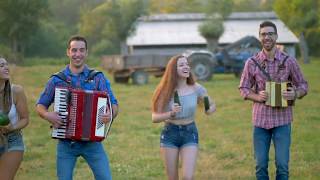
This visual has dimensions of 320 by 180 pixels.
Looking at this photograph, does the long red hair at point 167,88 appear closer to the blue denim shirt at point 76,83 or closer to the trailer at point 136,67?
the blue denim shirt at point 76,83

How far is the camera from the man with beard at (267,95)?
22.9ft

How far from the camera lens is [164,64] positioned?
1141 inches

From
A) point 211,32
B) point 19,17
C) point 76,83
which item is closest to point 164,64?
point 76,83

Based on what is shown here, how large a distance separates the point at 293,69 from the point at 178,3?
86.1 metres

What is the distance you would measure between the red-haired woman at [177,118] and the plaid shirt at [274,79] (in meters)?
0.59

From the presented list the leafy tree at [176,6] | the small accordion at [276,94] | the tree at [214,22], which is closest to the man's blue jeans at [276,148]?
the small accordion at [276,94]

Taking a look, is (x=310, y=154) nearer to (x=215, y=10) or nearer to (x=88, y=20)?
(x=215, y=10)

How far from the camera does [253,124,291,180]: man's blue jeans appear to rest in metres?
6.98

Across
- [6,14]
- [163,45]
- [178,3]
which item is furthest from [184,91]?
[178,3]

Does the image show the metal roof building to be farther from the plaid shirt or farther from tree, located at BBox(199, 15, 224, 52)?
the plaid shirt

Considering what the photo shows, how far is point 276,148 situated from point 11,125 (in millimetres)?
2993

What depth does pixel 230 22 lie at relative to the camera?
66.1m

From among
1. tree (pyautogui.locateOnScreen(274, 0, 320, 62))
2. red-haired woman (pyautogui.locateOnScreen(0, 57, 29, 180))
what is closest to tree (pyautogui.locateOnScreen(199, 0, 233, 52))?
tree (pyautogui.locateOnScreen(274, 0, 320, 62))

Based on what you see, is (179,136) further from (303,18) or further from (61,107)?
(303,18)
